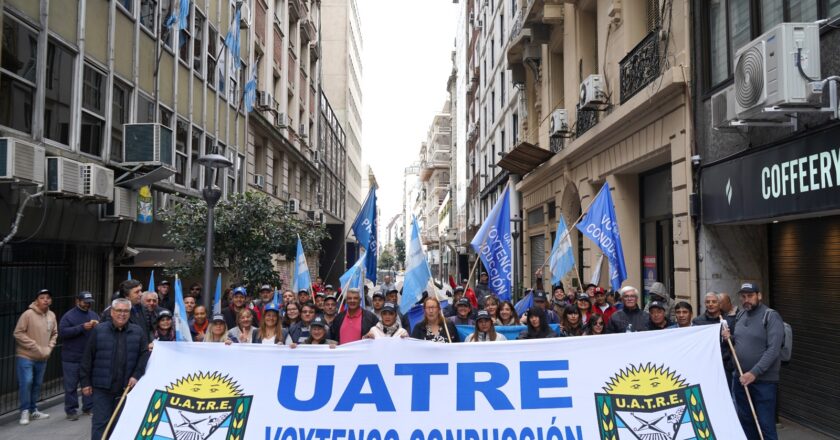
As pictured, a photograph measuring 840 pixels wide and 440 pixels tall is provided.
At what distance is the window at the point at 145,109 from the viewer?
14.6 m

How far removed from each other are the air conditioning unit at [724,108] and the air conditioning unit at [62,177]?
32.3 feet

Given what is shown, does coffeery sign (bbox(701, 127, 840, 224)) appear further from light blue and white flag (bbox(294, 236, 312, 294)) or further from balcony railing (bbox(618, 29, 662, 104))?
light blue and white flag (bbox(294, 236, 312, 294))

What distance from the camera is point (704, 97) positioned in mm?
10008

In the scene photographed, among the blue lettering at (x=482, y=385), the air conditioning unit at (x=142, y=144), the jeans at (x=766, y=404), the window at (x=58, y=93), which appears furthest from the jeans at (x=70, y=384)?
the jeans at (x=766, y=404)

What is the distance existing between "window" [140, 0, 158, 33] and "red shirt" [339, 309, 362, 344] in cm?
1001

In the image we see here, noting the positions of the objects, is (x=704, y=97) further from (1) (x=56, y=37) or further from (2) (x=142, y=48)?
(2) (x=142, y=48)

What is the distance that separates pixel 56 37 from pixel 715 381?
36.3 feet

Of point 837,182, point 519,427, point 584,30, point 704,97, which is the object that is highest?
point 584,30

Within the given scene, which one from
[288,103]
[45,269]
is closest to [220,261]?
[45,269]

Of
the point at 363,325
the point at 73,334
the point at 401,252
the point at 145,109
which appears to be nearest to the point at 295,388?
the point at 363,325

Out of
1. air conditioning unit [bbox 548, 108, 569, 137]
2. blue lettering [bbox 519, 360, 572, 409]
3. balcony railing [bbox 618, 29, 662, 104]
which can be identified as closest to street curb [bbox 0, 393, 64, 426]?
blue lettering [bbox 519, 360, 572, 409]

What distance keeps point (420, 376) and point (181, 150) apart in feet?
45.2

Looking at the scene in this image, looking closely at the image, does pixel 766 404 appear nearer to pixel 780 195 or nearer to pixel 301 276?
pixel 780 195

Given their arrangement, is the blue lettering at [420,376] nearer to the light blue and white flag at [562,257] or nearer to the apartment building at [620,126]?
the apartment building at [620,126]
